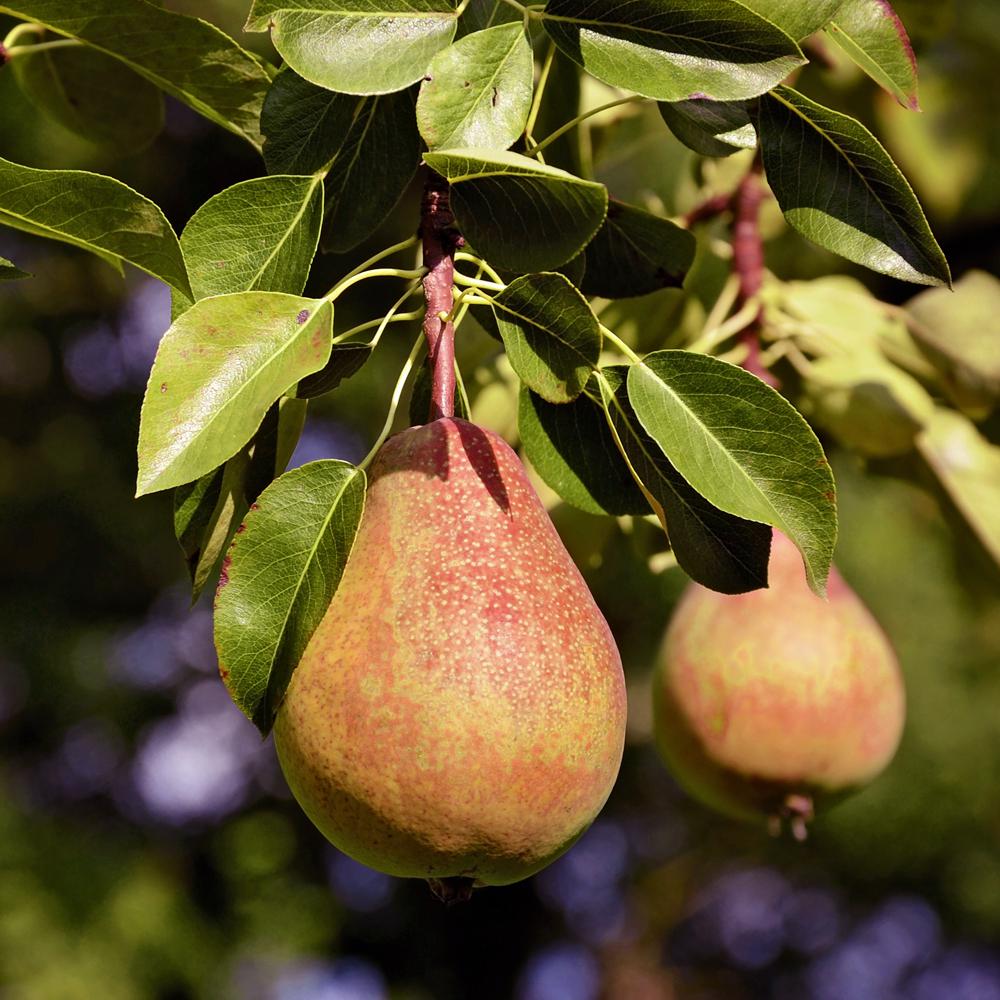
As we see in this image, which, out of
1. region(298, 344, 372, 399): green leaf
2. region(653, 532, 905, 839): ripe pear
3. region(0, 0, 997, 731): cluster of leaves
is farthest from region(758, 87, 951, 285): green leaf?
region(653, 532, 905, 839): ripe pear

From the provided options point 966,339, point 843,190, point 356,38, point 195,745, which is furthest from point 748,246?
point 195,745

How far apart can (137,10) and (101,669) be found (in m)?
3.37

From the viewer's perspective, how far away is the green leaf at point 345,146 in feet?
→ 2.08

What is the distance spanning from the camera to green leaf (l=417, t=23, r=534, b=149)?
556 millimetres

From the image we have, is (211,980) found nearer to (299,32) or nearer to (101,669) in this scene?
(101,669)

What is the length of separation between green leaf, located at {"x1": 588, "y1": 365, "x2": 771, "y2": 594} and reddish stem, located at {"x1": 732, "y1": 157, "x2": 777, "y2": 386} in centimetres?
48

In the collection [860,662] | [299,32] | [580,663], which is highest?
[299,32]

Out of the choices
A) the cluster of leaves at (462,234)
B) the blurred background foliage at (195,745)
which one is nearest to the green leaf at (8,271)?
the cluster of leaves at (462,234)

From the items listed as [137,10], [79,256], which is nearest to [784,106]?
[137,10]

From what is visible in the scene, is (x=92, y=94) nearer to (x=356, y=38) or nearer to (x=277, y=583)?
(x=356, y=38)

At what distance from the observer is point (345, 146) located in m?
0.66

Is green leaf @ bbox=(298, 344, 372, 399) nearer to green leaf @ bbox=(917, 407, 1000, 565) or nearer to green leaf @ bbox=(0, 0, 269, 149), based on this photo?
green leaf @ bbox=(0, 0, 269, 149)

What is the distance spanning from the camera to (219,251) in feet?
2.00

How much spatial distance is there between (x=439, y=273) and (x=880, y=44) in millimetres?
246
